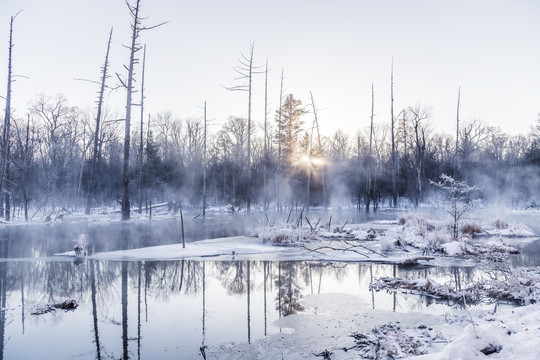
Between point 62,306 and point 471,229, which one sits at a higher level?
point 471,229

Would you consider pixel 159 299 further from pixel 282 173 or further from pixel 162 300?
pixel 282 173

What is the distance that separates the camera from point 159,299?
666 cm

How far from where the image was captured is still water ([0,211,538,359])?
4.65 meters

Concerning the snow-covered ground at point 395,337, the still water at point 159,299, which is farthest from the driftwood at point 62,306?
the snow-covered ground at point 395,337

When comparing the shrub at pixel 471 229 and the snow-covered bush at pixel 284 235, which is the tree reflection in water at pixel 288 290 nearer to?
the snow-covered bush at pixel 284 235

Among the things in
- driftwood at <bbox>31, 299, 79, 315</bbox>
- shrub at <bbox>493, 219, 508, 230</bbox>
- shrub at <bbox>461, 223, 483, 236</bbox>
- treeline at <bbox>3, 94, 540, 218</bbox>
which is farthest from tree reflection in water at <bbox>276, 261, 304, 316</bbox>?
treeline at <bbox>3, 94, 540, 218</bbox>

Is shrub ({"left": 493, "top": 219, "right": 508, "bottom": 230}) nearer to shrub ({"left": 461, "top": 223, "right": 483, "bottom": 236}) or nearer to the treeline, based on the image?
shrub ({"left": 461, "top": 223, "right": 483, "bottom": 236})

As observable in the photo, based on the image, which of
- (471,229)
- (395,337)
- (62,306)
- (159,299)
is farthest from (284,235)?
(395,337)

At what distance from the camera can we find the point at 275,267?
378 inches

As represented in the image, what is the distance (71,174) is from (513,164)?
50828 millimetres

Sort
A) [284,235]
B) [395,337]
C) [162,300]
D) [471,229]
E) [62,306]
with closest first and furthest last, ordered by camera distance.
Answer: [395,337] → [62,306] → [162,300] → [284,235] → [471,229]

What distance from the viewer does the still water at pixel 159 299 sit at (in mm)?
4648

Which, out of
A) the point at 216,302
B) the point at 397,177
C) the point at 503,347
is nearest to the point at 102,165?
the point at 397,177

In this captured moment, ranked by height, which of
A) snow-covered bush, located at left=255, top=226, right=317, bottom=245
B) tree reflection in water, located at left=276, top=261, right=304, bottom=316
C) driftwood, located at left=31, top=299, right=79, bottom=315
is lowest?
tree reflection in water, located at left=276, top=261, right=304, bottom=316
